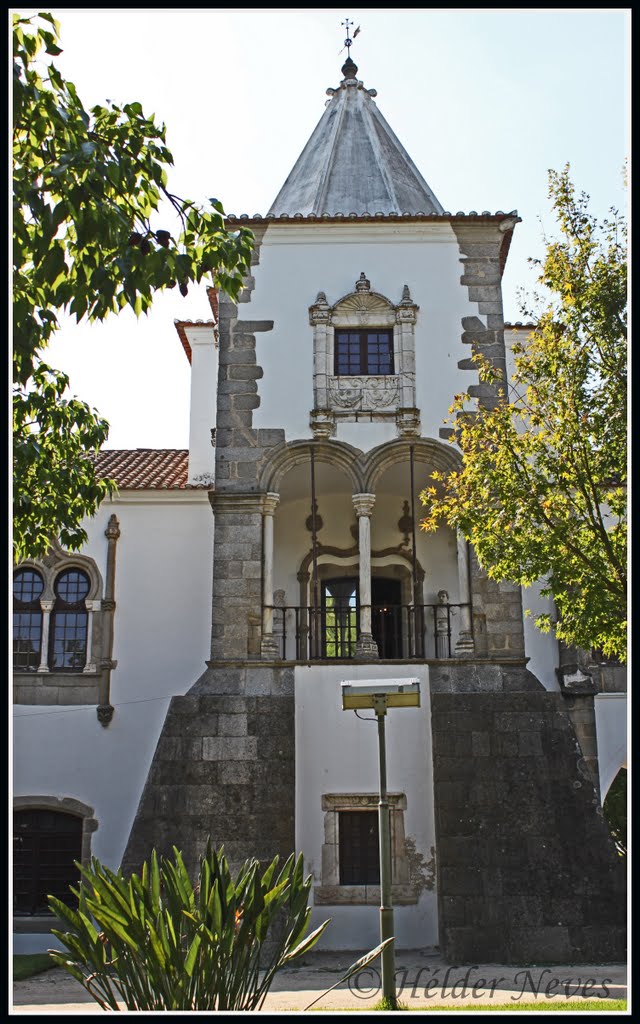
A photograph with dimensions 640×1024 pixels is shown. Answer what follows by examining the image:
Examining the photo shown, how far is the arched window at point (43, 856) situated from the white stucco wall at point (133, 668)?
36 cm

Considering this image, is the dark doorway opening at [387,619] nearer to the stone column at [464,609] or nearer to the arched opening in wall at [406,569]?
the arched opening in wall at [406,569]

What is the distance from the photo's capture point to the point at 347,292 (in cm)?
1448

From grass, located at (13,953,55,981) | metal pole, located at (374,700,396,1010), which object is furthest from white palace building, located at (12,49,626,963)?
metal pole, located at (374,700,396,1010)

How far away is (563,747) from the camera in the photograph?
38.8 feet

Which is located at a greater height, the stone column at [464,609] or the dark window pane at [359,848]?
the stone column at [464,609]

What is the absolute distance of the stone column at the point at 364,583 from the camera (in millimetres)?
12914

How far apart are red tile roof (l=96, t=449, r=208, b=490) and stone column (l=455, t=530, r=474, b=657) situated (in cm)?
495

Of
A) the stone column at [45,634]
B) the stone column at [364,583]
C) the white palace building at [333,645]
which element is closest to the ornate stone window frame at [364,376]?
the white palace building at [333,645]

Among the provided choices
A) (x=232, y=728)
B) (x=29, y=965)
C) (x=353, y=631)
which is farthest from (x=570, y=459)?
(x=29, y=965)

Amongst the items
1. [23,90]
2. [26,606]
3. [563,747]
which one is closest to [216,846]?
[563,747]

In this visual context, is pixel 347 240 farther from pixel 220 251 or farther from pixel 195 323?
pixel 220 251

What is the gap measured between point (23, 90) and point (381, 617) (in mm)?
11237

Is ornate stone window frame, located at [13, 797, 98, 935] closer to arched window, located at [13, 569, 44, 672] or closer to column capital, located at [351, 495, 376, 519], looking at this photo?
arched window, located at [13, 569, 44, 672]

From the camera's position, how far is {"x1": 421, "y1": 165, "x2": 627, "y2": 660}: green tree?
343 inches
